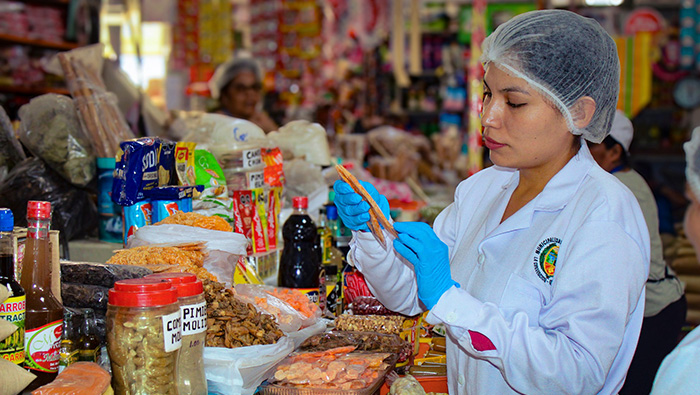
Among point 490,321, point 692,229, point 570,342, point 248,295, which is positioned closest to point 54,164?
point 248,295

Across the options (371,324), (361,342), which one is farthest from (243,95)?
(361,342)

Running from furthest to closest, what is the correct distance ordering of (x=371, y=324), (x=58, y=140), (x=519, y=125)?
(x=58, y=140), (x=371, y=324), (x=519, y=125)

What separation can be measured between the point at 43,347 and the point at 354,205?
0.89 metres

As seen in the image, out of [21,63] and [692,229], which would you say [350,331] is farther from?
[21,63]

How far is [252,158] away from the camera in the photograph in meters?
2.73

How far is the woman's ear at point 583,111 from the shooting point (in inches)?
70.3

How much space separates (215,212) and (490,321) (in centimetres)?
124

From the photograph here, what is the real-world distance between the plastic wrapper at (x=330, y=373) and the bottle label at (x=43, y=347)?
54cm

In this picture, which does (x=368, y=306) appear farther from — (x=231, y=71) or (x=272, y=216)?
(x=231, y=71)

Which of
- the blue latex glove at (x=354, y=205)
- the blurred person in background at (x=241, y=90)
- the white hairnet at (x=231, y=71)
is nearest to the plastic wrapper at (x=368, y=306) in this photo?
the blue latex glove at (x=354, y=205)

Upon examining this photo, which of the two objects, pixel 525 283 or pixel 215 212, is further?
pixel 215 212

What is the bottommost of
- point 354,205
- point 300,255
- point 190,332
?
point 300,255

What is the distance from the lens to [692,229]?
4.39ft

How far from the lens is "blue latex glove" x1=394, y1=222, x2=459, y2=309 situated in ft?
5.53
